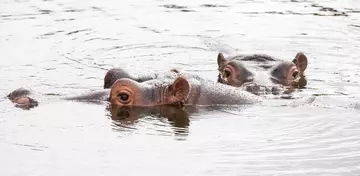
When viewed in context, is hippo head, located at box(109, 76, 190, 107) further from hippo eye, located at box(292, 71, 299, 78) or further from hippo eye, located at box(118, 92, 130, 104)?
hippo eye, located at box(292, 71, 299, 78)

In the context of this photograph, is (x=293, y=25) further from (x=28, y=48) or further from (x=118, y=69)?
(x=118, y=69)

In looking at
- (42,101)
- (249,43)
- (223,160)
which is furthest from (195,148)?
(249,43)

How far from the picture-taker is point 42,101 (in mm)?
7574

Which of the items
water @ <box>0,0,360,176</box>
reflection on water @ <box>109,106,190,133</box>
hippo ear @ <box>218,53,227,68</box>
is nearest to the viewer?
water @ <box>0,0,360,176</box>

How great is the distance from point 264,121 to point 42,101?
2121 millimetres

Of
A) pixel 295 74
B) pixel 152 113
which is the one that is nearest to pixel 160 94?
pixel 152 113

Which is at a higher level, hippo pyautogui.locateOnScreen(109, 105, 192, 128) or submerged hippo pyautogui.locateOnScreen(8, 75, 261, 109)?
submerged hippo pyautogui.locateOnScreen(8, 75, 261, 109)

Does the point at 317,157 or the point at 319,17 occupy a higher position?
the point at 319,17

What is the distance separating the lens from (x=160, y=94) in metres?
7.63

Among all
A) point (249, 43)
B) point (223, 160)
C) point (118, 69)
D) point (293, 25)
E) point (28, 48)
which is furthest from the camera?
point (293, 25)

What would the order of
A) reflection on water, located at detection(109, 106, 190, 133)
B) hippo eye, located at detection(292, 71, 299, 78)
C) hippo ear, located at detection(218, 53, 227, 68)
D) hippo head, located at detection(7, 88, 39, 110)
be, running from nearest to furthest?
1. reflection on water, located at detection(109, 106, 190, 133)
2. hippo head, located at detection(7, 88, 39, 110)
3. hippo eye, located at detection(292, 71, 299, 78)
4. hippo ear, located at detection(218, 53, 227, 68)

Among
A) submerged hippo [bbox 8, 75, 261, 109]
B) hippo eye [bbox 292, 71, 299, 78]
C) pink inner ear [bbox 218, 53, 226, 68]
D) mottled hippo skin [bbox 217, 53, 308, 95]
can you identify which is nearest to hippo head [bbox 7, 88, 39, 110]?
submerged hippo [bbox 8, 75, 261, 109]

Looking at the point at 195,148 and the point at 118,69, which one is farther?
the point at 118,69

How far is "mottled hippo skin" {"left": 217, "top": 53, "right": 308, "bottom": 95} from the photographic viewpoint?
28.9ft
